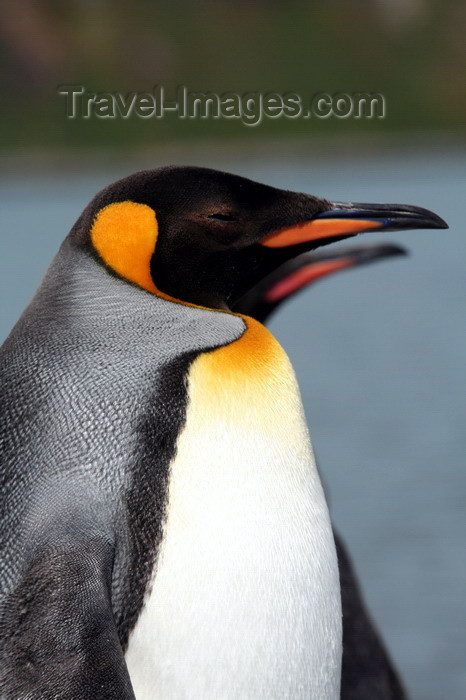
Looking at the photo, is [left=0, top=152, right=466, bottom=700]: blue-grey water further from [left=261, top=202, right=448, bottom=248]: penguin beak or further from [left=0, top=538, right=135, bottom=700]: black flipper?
[left=0, top=538, right=135, bottom=700]: black flipper

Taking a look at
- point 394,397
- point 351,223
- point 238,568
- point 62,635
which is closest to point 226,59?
point 394,397

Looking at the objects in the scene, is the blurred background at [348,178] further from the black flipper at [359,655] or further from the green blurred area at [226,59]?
the black flipper at [359,655]

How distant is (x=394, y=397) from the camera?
6387 millimetres

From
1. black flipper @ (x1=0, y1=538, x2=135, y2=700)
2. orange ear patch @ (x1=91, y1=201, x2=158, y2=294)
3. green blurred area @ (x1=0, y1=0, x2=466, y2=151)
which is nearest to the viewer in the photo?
black flipper @ (x1=0, y1=538, x2=135, y2=700)

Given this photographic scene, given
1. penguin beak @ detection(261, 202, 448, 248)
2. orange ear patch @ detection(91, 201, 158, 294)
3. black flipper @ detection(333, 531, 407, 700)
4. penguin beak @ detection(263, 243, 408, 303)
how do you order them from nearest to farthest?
orange ear patch @ detection(91, 201, 158, 294)
penguin beak @ detection(261, 202, 448, 248)
black flipper @ detection(333, 531, 407, 700)
penguin beak @ detection(263, 243, 408, 303)

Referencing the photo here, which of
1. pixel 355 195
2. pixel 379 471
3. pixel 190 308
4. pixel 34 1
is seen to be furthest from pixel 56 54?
pixel 190 308

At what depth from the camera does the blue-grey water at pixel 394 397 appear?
351cm

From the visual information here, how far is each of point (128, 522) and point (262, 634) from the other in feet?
0.70

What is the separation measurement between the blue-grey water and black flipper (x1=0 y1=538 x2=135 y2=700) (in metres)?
1.89

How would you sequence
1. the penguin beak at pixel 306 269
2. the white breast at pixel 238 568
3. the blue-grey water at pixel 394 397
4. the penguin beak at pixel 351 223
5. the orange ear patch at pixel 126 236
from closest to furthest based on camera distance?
the white breast at pixel 238 568, the orange ear patch at pixel 126 236, the penguin beak at pixel 351 223, the penguin beak at pixel 306 269, the blue-grey water at pixel 394 397

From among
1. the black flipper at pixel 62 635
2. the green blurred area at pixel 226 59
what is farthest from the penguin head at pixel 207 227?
the green blurred area at pixel 226 59

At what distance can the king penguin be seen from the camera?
2141 mm

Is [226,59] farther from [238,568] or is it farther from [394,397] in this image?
[238,568]

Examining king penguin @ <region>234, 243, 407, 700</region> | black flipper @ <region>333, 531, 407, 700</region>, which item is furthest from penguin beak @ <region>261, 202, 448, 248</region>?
black flipper @ <region>333, 531, 407, 700</region>
